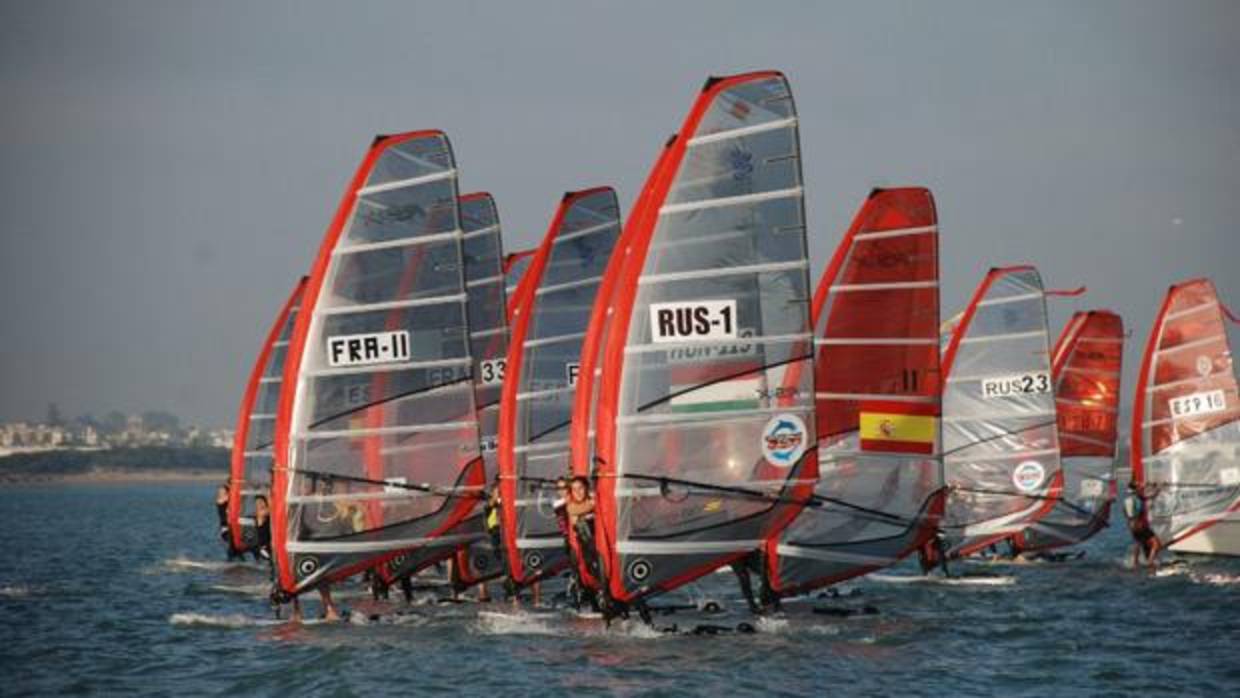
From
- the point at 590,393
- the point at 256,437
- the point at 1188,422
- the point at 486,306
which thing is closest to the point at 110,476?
the point at 256,437

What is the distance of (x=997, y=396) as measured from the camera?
32.3m

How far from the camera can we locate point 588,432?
20688mm

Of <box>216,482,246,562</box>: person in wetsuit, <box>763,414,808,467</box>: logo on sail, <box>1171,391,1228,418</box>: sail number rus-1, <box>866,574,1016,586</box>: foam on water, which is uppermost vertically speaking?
<box>1171,391,1228,418</box>: sail number rus-1

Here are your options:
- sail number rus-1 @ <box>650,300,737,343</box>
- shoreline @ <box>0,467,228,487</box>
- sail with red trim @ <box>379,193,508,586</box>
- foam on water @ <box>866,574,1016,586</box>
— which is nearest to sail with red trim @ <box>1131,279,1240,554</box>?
foam on water @ <box>866,574,1016,586</box>

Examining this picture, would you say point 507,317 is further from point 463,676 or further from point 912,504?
point 463,676

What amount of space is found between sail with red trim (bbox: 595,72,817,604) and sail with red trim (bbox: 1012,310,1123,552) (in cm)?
1550

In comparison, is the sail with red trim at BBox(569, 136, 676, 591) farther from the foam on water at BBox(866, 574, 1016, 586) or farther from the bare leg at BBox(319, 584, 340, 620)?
the foam on water at BBox(866, 574, 1016, 586)

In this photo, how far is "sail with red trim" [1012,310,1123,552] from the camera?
3488cm

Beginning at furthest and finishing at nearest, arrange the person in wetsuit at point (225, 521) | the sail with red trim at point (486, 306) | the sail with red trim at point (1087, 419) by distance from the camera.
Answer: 1. the sail with red trim at point (1087, 419)
2. the person in wetsuit at point (225, 521)
3. the sail with red trim at point (486, 306)

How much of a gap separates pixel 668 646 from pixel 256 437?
1684cm

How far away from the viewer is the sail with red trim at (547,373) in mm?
24156

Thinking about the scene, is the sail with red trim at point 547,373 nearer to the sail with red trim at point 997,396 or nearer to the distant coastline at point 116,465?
the sail with red trim at point 997,396

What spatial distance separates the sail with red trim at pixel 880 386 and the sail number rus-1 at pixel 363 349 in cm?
529

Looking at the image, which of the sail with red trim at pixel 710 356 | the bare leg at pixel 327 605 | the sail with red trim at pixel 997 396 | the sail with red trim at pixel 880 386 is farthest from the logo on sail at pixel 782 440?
the sail with red trim at pixel 997 396
